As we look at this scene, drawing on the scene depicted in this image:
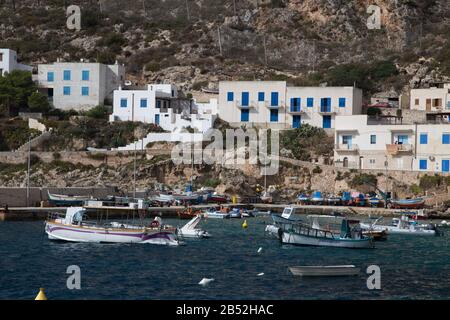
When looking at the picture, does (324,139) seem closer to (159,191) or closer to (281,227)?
(159,191)

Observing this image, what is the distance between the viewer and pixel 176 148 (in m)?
76.5

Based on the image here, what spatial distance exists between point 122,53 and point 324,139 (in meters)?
33.8

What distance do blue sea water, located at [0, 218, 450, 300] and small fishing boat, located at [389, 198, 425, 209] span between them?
13788mm

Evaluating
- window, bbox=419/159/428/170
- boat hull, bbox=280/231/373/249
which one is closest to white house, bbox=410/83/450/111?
window, bbox=419/159/428/170

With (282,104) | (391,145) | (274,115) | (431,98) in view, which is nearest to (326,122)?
(282,104)

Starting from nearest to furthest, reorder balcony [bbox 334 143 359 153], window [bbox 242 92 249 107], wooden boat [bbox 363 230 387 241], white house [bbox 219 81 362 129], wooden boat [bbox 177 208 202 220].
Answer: wooden boat [bbox 363 230 387 241] → wooden boat [bbox 177 208 202 220] → balcony [bbox 334 143 359 153] → white house [bbox 219 81 362 129] → window [bbox 242 92 249 107]

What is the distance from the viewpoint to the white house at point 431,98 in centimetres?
7962

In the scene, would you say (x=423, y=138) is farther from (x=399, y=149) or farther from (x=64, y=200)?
(x=64, y=200)

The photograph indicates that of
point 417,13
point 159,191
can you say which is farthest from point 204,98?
point 417,13

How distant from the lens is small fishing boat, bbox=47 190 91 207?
216 ft

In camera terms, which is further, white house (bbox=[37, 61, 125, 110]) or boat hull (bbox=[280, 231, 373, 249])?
white house (bbox=[37, 61, 125, 110])

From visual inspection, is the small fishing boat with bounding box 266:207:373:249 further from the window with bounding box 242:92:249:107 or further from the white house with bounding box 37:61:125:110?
the white house with bounding box 37:61:125:110

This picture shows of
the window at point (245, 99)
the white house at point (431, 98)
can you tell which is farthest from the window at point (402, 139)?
the window at point (245, 99)

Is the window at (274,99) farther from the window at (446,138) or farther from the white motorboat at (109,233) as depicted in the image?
the white motorboat at (109,233)
